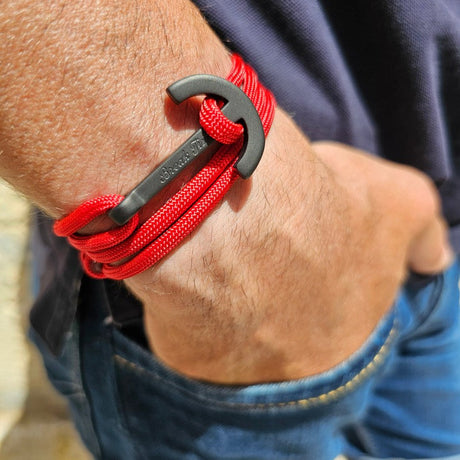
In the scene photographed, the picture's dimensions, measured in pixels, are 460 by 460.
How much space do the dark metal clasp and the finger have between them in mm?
464

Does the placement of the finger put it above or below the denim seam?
below

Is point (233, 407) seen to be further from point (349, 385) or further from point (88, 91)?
point (88, 91)

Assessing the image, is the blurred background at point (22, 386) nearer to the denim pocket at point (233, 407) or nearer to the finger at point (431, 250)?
the denim pocket at point (233, 407)

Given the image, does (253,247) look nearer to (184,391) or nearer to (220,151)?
(220,151)

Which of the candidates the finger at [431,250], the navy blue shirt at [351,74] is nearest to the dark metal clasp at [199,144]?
the navy blue shirt at [351,74]

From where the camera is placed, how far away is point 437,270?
98cm

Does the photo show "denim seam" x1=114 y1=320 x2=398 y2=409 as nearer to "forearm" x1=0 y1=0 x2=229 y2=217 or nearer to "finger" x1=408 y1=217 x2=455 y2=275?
"finger" x1=408 y1=217 x2=455 y2=275

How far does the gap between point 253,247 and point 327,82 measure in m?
0.31

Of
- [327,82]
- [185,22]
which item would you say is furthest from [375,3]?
[185,22]

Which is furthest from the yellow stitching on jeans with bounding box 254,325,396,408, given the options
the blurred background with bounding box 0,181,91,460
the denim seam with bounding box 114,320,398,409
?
the blurred background with bounding box 0,181,91,460

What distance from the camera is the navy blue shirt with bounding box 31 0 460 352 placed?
0.62 metres

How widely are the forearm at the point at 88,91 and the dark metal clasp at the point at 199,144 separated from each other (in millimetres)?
16

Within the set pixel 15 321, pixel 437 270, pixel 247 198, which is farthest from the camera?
pixel 15 321

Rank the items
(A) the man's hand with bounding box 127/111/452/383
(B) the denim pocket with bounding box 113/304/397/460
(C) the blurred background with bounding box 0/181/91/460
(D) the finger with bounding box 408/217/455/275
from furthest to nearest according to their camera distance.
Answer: (C) the blurred background with bounding box 0/181/91/460 → (D) the finger with bounding box 408/217/455/275 → (B) the denim pocket with bounding box 113/304/397/460 → (A) the man's hand with bounding box 127/111/452/383
